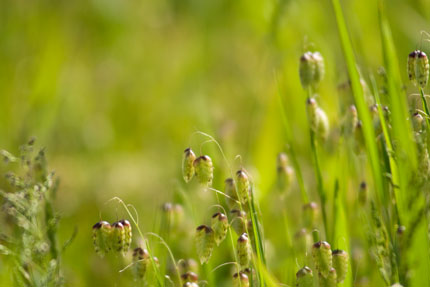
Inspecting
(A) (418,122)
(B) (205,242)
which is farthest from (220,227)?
(A) (418,122)

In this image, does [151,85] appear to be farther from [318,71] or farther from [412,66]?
[412,66]

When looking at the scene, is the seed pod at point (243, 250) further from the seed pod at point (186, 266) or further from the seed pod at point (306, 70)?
the seed pod at point (306, 70)

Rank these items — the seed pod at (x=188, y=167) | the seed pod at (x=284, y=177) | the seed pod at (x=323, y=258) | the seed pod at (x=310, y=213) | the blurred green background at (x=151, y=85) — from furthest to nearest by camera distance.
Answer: the blurred green background at (x=151, y=85)
the seed pod at (x=284, y=177)
the seed pod at (x=310, y=213)
the seed pod at (x=188, y=167)
the seed pod at (x=323, y=258)

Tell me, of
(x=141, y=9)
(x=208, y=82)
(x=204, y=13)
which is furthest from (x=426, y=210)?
(x=141, y=9)

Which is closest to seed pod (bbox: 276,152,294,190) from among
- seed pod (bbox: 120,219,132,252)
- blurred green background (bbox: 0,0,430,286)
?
blurred green background (bbox: 0,0,430,286)

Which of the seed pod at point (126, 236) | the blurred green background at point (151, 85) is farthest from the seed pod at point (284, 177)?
the seed pod at point (126, 236)
